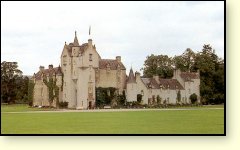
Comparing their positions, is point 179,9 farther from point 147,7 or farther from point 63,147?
point 63,147

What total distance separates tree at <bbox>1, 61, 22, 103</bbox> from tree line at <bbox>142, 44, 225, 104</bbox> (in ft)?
5.56

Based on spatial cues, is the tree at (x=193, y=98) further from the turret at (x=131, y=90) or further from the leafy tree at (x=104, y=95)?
the leafy tree at (x=104, y=95)

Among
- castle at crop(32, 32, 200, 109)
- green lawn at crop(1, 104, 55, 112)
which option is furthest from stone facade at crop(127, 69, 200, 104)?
green lawn at crop(1, 104, 55, 112)

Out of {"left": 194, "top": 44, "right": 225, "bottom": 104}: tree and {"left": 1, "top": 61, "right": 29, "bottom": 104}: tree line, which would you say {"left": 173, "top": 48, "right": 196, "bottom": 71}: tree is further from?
{"left": 1, "top": 61, "right": 29, "bottom": 104}: tree line

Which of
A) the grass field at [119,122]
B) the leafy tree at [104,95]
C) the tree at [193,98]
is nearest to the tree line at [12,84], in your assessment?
the grass field at [119,122]

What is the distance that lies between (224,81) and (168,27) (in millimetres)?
1027

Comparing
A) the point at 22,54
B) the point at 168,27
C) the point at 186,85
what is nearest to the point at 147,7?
the point at 168,27

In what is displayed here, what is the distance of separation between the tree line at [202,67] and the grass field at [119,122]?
0.23 metres

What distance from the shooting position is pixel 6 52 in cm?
785

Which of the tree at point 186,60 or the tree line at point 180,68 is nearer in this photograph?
the tree line at point 180,68

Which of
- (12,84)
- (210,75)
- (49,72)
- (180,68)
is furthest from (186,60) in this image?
(12,84)

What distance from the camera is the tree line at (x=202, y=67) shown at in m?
7.77

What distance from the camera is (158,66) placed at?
797 cm

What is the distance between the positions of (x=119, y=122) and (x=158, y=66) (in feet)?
2.97
